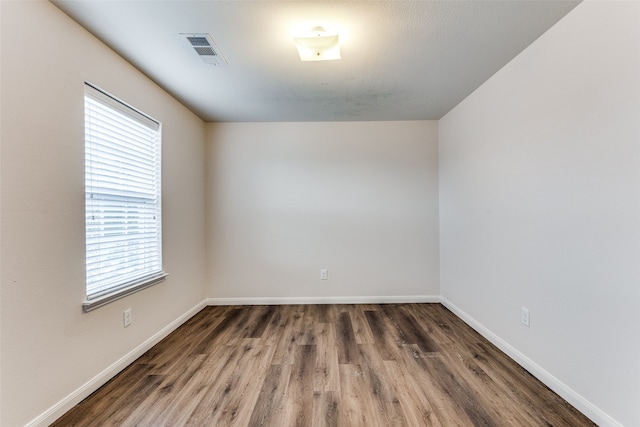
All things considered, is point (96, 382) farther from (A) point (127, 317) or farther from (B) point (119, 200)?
(B) point (119, 200)

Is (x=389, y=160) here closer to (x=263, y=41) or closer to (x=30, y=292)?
(x=263, y=41)

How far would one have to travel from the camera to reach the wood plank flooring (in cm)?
150

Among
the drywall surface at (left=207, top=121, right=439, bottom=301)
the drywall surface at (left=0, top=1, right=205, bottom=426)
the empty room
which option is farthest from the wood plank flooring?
the drywall surface at (left=207, top=121, right=439, bottom=301)

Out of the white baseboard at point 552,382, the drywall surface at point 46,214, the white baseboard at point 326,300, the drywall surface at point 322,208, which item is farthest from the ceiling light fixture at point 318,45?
the white baseboard at point 326,300

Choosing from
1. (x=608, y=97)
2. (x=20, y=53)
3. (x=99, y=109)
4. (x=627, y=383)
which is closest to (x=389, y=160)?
(x=608, y=97)

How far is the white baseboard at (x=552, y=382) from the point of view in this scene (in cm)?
140

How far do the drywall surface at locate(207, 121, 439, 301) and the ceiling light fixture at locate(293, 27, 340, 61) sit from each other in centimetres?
161

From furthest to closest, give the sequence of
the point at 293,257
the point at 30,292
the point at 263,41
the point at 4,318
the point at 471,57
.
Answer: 1. the point at 293,257
2. the point at 471,57
3. the point at 263,41
4. the point at 30,292
5. the point at 4,318

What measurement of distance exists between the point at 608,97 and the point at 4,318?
11.0ft

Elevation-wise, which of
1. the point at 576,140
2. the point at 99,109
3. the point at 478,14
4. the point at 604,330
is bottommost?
the point at 604,330

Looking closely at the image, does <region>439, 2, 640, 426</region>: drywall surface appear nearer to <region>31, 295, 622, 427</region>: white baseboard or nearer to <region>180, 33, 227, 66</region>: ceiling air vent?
<region>31, 295, 622, 427</region>: white baseboard

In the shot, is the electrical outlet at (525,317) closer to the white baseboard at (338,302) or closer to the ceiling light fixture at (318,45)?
the white baseboard at (338,302)

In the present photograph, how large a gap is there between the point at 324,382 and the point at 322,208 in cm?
207

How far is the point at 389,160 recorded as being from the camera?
3.41m
